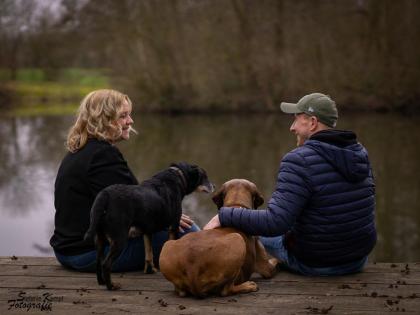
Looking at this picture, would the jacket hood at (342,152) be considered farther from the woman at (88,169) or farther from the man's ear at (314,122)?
the woman at (88,169)

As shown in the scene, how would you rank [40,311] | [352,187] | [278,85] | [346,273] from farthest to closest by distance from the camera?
[278,85]
[346,273]
[352,187]
[40,311]

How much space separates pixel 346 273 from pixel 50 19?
39789 millimetres

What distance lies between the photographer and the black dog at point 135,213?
172 inches

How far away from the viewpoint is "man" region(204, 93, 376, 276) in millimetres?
4539

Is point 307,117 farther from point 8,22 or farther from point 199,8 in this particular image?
point 8,22

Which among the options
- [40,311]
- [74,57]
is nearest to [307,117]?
[40,311]

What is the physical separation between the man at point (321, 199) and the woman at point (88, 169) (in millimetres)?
815

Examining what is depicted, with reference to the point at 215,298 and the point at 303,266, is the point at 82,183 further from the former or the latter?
the point at 303,266

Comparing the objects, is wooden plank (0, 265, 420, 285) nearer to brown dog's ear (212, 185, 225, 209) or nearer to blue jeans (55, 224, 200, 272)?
blue jeans (55, 224, 200, 272)

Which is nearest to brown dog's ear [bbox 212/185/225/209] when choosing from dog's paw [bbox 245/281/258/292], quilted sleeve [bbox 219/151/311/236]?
quilted sleeve [bbox 219/151/311/236]

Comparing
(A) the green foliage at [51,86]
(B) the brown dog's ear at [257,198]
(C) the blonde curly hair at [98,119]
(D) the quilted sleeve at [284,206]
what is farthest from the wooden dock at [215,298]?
(A) the green foliage at [51,86]

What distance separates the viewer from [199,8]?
3186cm

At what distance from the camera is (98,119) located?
193 inches

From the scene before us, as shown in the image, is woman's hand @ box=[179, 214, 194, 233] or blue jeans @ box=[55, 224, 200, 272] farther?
woman's hand @ box=[179, 214, 194, 233]
